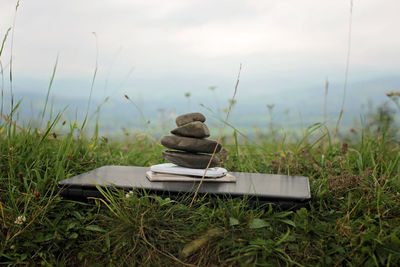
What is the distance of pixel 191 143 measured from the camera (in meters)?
2.95

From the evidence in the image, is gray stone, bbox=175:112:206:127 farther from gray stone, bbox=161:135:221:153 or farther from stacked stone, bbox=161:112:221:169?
gray stone, bbox=161:135:221:153

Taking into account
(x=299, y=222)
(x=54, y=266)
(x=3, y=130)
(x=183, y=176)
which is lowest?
(x=54, y=266)

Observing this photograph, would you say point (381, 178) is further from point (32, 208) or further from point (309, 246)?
point (32, 208)

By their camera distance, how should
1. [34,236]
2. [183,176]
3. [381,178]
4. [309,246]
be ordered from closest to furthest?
[309,246] → [34,236] → [183,176] → [381,178]

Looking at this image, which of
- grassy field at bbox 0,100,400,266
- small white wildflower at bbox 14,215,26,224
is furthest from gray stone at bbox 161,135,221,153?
small white wildflower at bbox 14,215,26,224

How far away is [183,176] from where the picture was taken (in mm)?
3004

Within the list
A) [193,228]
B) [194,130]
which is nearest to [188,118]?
[194,130]

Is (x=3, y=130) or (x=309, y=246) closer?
(x=309, y=246)

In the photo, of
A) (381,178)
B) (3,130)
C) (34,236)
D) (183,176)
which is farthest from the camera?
(3,130)

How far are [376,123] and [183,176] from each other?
8.97 ft

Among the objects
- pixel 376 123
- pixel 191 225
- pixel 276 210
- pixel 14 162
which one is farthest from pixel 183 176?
pixel 376 123

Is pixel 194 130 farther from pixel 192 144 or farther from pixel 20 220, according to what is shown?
pixel 20 220

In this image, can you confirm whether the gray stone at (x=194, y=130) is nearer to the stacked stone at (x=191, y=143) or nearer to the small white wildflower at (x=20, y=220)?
the stacked stone at (x=191, y=143)

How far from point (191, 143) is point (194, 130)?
10 cm
